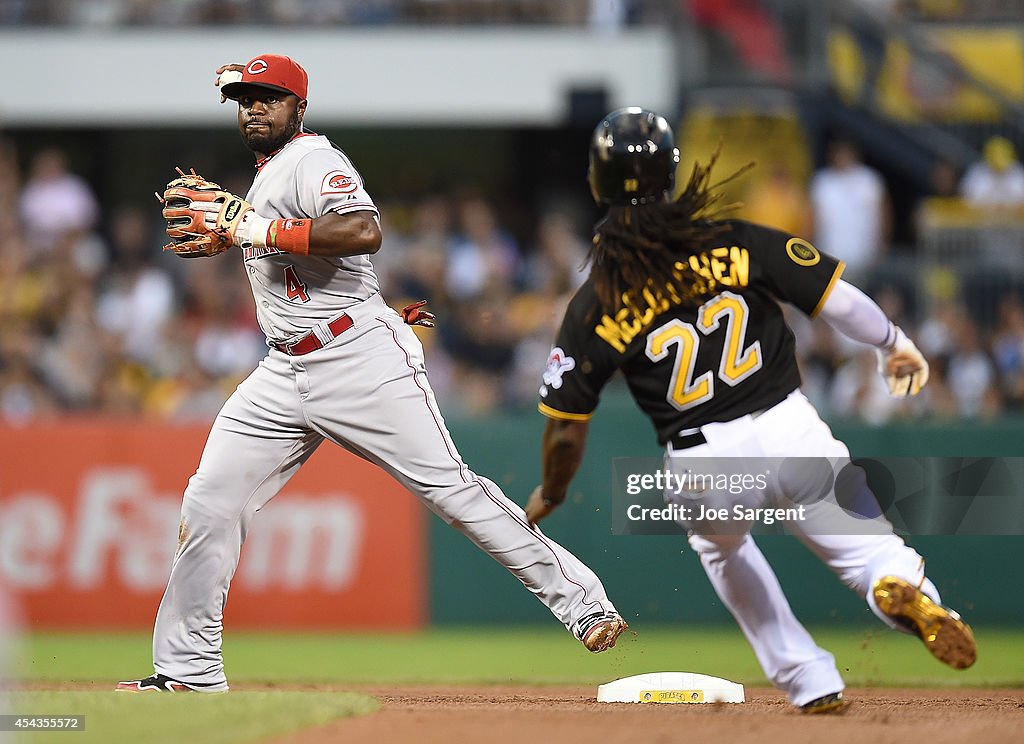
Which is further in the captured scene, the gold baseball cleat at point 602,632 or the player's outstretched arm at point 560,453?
the gold baseball cleat at point 602,632

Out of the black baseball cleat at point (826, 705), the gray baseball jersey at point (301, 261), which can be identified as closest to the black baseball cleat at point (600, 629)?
the black baseball cleat at point (826, 705)

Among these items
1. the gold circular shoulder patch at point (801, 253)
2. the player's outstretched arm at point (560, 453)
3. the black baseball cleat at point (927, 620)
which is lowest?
the black baseball cleat at point (927, 620)

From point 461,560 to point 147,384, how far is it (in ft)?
10.8

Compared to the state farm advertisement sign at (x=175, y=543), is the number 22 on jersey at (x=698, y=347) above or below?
above

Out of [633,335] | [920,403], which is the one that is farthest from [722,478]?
[920,403]

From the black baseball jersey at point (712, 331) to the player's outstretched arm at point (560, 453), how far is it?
0.15 meters

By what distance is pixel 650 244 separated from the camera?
5.45 meters

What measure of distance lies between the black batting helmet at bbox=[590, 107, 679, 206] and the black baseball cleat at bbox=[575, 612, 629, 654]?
1.60 metres

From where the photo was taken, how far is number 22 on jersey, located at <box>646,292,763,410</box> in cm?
537

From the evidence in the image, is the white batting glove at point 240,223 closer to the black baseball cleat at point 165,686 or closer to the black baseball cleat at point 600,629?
the black baseball cleat at point 165,686

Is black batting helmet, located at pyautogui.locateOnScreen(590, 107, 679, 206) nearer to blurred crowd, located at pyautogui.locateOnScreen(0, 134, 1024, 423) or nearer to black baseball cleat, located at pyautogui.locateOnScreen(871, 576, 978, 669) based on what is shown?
black baseball cleat, located at pyautogui.locateOnScreen(871, 576, 978, 669)

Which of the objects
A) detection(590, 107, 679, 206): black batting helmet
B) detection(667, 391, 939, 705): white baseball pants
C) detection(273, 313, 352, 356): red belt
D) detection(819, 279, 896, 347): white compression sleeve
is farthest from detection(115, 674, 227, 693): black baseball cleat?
detection(819, 279, 896, 347): white compression sleeve

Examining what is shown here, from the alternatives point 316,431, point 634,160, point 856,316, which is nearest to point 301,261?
point 316,431

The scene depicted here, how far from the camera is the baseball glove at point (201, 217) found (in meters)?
5.82
